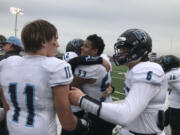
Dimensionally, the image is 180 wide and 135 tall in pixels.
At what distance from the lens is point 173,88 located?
12.9 feet

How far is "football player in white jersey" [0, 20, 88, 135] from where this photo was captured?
140 cm

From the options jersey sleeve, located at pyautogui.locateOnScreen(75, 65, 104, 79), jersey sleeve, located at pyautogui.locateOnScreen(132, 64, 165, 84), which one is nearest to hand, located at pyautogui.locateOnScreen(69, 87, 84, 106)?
jersey sleeve, located at pyautogui.locateOnScreen(132, 64, 165, 84)

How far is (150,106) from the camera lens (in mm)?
1726

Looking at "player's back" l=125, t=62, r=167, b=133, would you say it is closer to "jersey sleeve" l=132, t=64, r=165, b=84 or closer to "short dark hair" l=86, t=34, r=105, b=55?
"jersey sleeve" l=132, t=64, r=165, b=84

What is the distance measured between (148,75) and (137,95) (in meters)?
0.21

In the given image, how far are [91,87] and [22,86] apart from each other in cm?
144

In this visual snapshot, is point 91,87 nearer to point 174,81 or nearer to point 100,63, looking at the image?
point 100,63

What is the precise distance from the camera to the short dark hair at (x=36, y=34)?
57.2 inches

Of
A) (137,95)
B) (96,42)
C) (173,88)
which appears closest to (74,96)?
(137,95)

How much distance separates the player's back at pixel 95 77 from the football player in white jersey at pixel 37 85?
106 centimetres

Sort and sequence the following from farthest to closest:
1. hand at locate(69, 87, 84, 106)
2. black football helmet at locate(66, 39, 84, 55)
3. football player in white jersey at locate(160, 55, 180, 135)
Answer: football player in white jersey at locate(160, 55, 180, 135) → black football helmet at locate(66, 39, 84, 55) → hand at locate(69, 87, 84, 106)

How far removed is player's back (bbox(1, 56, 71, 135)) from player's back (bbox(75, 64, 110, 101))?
43.5 inches

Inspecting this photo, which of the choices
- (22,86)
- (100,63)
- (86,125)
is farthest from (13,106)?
(100,63)

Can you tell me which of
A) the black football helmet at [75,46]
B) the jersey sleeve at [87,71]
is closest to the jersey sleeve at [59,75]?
the jersey sleeve at [87,71]
